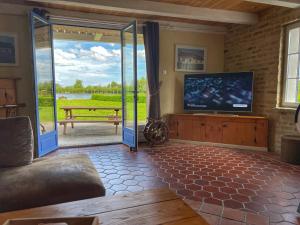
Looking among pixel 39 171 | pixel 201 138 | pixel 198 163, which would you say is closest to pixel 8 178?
pixel 39 171

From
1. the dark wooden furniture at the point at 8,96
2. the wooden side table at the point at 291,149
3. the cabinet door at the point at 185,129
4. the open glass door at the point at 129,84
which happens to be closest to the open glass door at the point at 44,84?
the dark wooden furniture at the point at 8,96

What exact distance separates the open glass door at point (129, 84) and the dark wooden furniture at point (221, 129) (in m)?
1.03

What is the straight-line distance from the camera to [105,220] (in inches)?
46.0

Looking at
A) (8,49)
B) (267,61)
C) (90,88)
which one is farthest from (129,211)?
(90,88)

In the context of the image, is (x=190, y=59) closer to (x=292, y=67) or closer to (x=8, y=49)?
(x=292, y=67)

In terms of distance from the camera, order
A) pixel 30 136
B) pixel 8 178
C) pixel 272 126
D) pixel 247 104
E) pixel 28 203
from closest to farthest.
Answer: pixel 28 203 < pixel 8 178 < pixel 30 136 < pixel 272 126 < pixel 247 104

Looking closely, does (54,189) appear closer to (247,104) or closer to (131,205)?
(131,205)

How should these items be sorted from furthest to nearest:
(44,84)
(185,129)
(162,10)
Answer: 1. (185,129)
2. (44,84)
3. (162,10)

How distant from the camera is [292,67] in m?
4.14

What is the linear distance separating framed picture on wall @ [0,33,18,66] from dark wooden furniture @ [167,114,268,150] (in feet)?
10.9

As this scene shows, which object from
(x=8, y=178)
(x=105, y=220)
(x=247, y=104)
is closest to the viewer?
(x=105, y=220)

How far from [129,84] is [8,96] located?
7.29ft

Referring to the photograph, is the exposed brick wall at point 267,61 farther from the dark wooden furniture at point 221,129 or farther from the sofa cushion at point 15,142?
the sofa cushion at point 15,142

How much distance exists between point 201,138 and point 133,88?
1.86m
